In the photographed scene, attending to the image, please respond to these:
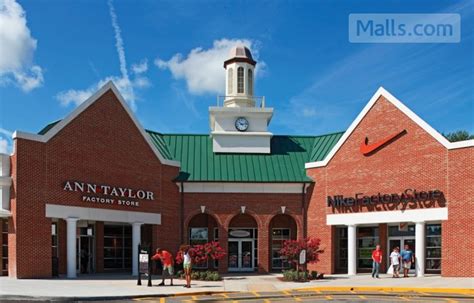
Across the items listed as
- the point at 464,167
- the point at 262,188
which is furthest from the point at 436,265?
the point at 262,188

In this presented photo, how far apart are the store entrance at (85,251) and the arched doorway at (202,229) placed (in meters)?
5.98

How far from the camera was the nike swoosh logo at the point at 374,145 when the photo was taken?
3035 cm

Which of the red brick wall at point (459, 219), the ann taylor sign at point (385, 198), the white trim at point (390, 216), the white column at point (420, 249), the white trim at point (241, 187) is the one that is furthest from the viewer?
the white trim at point (241, 187)

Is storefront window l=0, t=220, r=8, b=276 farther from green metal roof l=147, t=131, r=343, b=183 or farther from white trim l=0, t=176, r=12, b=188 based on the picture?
green metal roof l=147, t=131, r=343, b=183

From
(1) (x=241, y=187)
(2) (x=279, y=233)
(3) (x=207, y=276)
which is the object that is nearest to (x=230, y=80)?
(1) (x=241, y=187)

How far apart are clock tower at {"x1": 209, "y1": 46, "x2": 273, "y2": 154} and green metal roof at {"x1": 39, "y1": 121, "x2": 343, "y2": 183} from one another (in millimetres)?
698

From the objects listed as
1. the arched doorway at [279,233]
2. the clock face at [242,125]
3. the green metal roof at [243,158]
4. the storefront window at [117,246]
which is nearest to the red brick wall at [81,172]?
the green metal roof at [243,158]

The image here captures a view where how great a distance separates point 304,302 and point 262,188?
16.1 m

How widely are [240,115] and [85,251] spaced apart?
12.7 meters

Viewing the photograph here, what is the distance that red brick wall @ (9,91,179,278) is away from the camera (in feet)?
86.7

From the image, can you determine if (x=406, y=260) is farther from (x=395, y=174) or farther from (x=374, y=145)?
(x=374, y=145)

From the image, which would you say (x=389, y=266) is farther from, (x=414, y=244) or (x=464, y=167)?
(x=464, y=167)

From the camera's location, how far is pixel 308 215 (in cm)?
3466

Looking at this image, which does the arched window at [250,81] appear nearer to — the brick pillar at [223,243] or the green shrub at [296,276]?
the brick pillar at [223,243]
